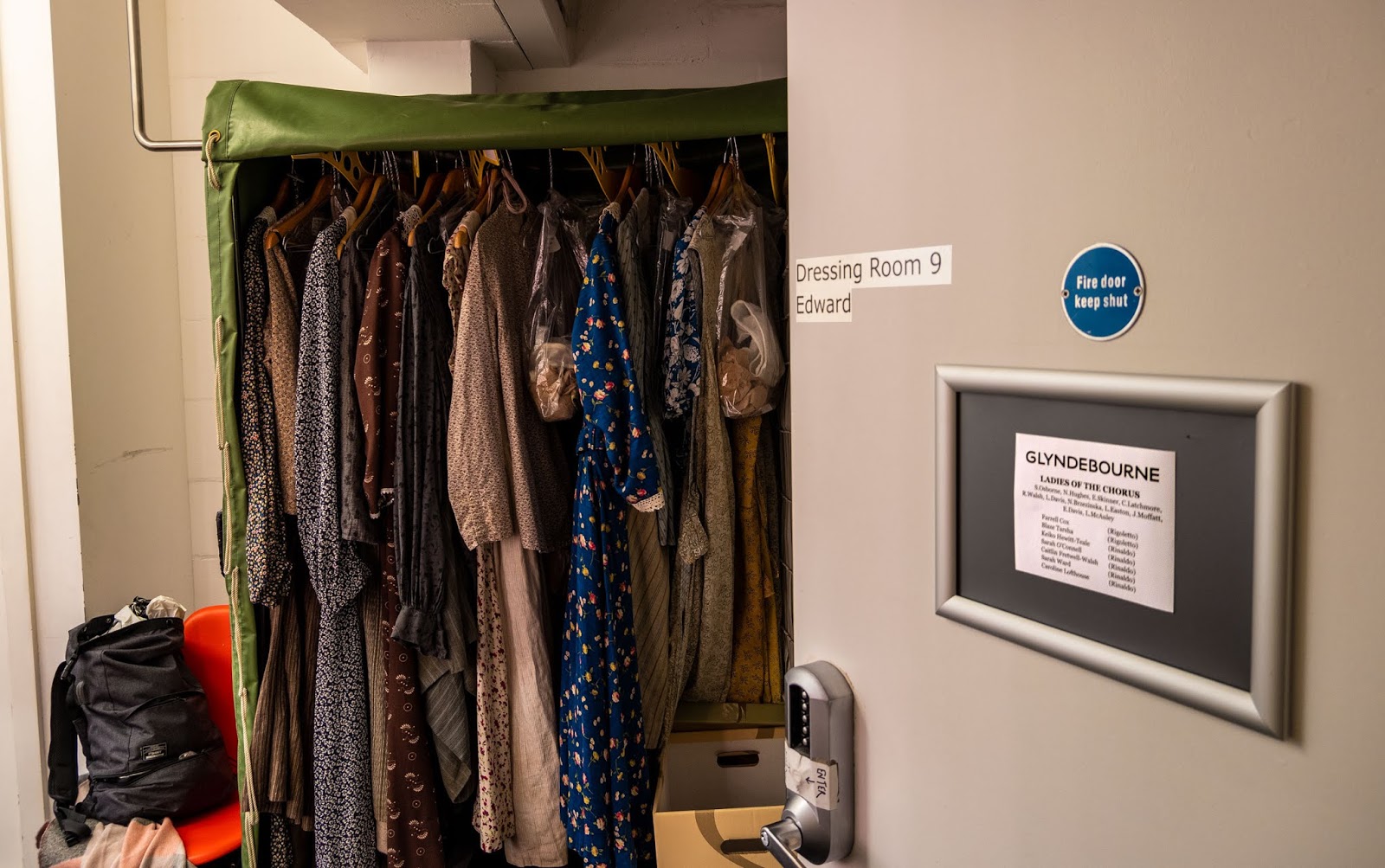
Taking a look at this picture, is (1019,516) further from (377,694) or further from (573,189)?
(573,189)

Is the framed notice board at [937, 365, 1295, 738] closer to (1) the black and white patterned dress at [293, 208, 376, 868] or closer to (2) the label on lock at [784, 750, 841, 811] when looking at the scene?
(2) the label on lock at [784, 750, 841, 811]

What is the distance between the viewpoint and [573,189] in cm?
202

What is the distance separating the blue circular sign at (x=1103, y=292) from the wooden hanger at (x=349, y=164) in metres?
1.52

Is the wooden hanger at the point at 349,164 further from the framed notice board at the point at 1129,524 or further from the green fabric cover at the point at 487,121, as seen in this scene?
the framed notice board at the point at 1129,524

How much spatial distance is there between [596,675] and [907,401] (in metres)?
1.08

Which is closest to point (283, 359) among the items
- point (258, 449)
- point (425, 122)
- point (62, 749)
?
point (258, 449)

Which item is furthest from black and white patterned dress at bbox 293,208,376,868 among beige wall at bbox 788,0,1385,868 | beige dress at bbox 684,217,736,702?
beige wall at bbox 788,0,1385,868

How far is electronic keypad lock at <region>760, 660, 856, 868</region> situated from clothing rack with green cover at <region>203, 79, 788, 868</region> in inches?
42.4

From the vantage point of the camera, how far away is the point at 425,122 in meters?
1.58

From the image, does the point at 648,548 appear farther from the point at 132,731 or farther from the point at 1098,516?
the point at 1098,516

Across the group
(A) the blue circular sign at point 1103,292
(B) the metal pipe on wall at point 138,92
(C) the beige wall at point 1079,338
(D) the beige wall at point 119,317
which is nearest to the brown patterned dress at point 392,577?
(B) the metal pipe on wall at point 138,92

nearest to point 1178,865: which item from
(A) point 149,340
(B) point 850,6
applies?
(B) point 850,6

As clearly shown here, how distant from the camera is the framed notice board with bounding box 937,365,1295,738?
0.49 m

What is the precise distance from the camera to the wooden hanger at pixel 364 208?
1704mm
